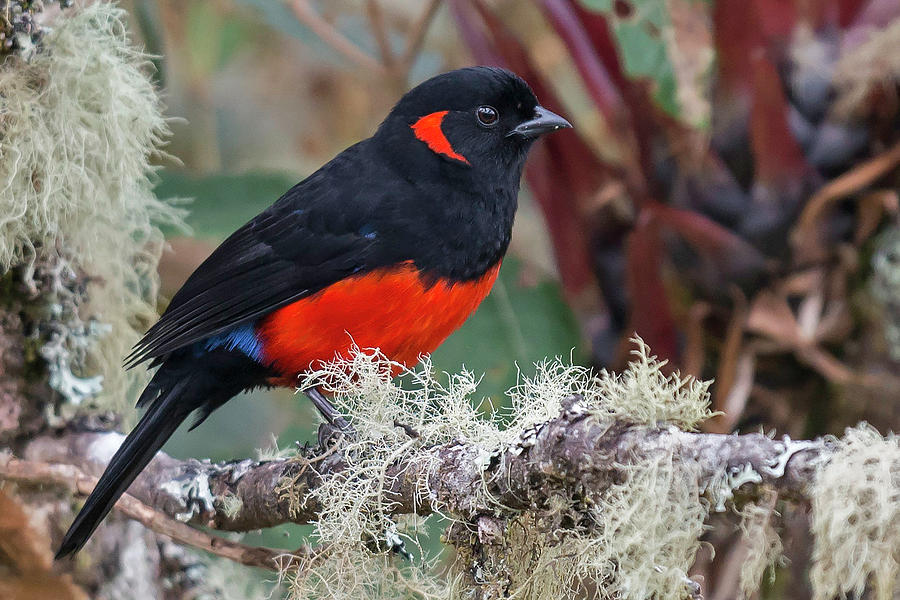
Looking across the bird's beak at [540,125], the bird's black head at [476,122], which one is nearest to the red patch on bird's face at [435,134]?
the bird's black head at [476,122]

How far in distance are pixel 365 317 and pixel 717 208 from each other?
0.91 m

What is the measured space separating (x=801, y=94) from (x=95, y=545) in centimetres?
187

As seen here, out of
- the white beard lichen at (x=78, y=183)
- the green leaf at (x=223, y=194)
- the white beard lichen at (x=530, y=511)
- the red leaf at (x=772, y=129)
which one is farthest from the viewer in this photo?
the green leaf at (x=223, y=194)

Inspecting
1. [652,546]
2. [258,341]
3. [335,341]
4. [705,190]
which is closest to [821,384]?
[705,190]

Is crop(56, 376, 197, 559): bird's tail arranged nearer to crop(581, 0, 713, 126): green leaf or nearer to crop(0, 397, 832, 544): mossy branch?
crop(0, 397, 832, 544): mossy branch

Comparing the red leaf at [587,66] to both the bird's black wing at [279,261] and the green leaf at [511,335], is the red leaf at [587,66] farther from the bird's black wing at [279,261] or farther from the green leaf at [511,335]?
the bird's black wing at [279,261]

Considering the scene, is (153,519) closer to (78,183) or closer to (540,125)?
(78,183)

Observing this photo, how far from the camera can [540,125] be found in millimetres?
2439

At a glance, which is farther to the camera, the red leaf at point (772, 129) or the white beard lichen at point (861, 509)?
the red leaf at point (772, 129)

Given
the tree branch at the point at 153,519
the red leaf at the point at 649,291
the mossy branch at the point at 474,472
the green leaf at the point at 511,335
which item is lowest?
the tree branch at the point at 153,519

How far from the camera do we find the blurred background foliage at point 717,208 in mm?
2369

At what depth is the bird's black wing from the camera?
2.16 metres

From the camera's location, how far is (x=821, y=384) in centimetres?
247

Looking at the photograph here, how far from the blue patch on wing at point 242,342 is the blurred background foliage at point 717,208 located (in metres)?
0.27
